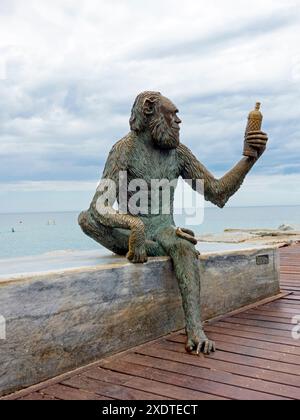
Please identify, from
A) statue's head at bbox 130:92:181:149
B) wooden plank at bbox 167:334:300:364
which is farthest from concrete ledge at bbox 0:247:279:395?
statue's head at bbox 130:92:181:149

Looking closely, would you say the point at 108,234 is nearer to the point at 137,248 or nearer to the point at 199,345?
the point at 137,248

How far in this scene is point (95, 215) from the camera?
330 centimetres

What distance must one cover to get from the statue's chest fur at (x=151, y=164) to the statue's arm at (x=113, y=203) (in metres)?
0.06

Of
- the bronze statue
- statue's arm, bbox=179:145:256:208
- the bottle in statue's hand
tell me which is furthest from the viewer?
statue's arm, bbox=179:145:256:208

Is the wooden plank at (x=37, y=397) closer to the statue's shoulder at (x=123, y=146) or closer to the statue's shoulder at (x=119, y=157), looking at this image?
the statue's shoulder at (x=119, y=157)

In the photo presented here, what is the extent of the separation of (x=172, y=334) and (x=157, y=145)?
4.08ft

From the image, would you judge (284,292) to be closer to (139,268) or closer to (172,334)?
(172,334)

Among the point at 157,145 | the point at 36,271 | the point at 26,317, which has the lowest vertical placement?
the point at 26,317

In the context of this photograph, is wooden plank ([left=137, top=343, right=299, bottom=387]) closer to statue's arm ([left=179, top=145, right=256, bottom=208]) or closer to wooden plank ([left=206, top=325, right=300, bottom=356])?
wooden plank ([left=206, top=325, right=300, bottom=356])

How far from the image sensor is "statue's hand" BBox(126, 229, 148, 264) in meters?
3.09

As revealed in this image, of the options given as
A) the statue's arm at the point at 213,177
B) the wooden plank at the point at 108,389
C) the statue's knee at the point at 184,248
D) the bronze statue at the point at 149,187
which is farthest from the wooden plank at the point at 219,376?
the statue's arm at the point at 213,177

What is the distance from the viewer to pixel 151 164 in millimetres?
3432

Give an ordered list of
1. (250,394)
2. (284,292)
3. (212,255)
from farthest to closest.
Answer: (284,292)
(212,255)
(250,394)

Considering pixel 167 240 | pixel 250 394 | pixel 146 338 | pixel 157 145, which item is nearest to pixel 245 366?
pixel 250 394
